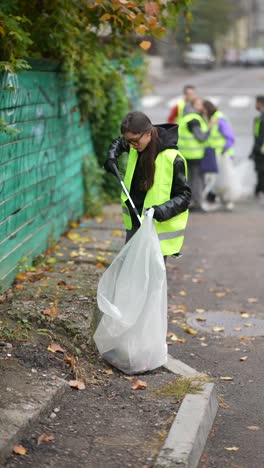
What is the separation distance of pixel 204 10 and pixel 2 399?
6463 centimetres

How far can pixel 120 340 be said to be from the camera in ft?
20.8

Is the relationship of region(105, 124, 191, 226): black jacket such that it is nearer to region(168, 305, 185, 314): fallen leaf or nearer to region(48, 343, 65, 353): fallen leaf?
region(48, 343, 65, 353): fallen leaf

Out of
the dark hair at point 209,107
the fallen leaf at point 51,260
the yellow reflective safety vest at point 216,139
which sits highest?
the dark hair at point 209,107

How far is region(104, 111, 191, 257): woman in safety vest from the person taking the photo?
646 centimetres

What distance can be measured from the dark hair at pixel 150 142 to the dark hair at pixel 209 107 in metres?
7.41

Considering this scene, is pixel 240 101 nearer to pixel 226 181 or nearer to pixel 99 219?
pixel 226 181

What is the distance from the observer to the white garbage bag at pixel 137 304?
246 inches

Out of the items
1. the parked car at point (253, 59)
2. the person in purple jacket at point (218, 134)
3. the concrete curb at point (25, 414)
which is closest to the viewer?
the concrete curb at point (25, 414)

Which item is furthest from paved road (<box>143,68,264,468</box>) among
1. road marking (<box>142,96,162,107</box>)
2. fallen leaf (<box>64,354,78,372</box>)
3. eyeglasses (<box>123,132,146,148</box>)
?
road marking (<box>142,96,162,107</box>)

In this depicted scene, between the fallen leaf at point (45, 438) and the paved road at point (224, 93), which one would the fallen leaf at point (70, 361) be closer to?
the fallen leaf at point (45, 438)

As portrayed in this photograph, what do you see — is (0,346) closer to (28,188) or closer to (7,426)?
(7,426)

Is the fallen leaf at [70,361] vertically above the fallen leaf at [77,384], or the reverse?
the fallen leaf at [70,361]

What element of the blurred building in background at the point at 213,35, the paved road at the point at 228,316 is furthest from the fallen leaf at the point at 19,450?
the blurred building in background at the point at 213,35

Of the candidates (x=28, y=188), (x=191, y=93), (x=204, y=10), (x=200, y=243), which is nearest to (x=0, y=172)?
(x=28, y=188)
